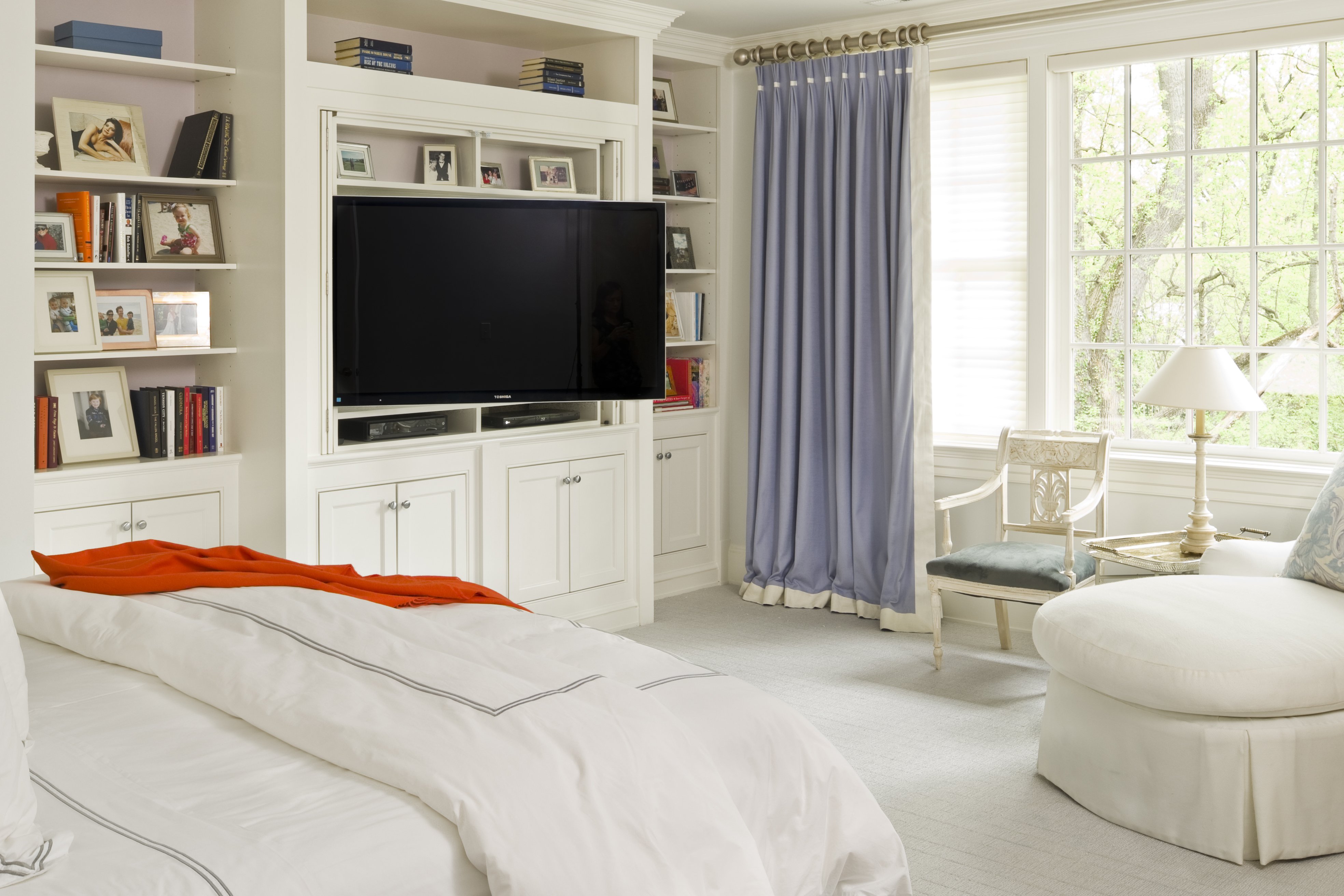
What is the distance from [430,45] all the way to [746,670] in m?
2.71

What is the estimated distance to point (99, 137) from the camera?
352 cm

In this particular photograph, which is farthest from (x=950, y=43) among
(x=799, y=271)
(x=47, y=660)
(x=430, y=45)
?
(x=47, y=660)

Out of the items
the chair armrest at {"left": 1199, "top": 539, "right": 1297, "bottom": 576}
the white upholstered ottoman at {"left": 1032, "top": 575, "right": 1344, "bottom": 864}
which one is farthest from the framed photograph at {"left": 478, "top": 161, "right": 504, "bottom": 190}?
the chair armrest at {"left": 1199, "top": 539, "right": 1297, "bottom": 576}

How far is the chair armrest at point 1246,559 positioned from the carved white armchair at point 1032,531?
485 mm

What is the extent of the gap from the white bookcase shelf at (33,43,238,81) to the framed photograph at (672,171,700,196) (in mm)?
2178

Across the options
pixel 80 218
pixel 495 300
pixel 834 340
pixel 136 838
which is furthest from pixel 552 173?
pixel 136 838

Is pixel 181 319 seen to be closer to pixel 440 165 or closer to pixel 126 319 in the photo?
pixel 126 319

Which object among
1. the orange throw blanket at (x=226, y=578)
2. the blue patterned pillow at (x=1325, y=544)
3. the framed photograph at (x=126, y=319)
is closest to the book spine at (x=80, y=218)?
the framed photograph at (x=126, y=319)

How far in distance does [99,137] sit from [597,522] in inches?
88.1

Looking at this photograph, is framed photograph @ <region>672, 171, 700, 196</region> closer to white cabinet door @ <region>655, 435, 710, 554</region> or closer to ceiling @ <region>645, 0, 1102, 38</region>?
ceiling @ <region>645, 0, 1102, 38</region>

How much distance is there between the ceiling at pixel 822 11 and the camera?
455 cm

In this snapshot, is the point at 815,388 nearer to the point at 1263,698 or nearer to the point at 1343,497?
the point at 1343,497

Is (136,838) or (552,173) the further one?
(552,173)

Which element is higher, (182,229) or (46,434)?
(182,229)
